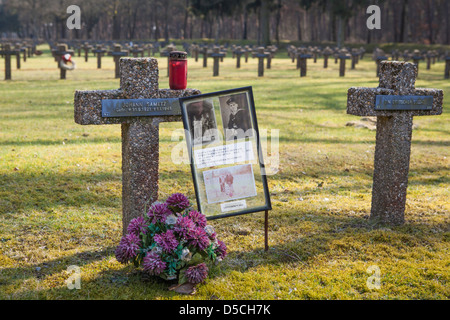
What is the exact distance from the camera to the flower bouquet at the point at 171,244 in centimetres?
393

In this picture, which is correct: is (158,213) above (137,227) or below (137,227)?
above

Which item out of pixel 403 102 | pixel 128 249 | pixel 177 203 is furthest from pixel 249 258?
pixel 403 102

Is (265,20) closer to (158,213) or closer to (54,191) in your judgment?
(54,191)

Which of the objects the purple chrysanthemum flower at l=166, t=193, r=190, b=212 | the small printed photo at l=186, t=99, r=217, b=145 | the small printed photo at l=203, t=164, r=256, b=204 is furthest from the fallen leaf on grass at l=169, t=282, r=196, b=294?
the small printed photo at l=186, t=99, r=217, b=145

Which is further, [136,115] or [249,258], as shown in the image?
[249,258]

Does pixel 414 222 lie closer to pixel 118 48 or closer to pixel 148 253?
pixel 148 253

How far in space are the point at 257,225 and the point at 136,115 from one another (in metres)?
2.10

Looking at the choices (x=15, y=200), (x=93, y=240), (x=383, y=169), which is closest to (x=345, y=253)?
(x=383, y=169)

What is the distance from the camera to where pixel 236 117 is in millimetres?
4484

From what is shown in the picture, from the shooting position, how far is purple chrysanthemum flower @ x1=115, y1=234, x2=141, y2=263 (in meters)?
3.96

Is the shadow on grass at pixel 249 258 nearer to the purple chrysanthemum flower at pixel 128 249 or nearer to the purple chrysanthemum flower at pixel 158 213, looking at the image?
the purple chrysanthemum flower at pixel 128 249

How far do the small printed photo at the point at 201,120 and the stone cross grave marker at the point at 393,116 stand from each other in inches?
65.9

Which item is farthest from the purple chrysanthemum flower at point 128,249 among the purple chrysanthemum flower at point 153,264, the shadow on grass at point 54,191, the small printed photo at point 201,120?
the shadow on grass at point 54,191
